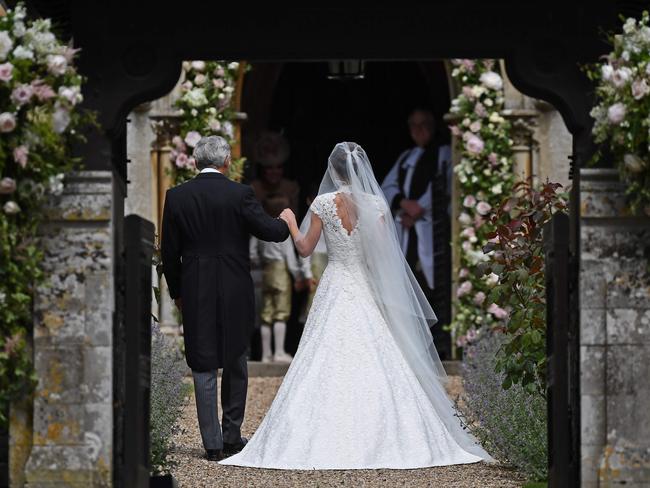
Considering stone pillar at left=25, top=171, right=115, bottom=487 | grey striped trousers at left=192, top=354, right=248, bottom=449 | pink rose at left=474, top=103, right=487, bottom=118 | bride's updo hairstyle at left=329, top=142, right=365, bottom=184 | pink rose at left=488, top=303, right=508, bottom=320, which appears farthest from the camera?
pink rose at left=474, top=103, right=487, bottom=118

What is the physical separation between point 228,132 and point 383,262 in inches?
189

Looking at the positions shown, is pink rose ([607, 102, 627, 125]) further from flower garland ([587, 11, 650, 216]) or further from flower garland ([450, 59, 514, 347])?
flower garland ([450, 59, 514, 347])

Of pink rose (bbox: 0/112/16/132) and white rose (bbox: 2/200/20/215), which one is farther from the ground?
pink rose (bbox: 0/112/16/132)

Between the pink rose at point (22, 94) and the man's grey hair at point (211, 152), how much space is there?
296cm

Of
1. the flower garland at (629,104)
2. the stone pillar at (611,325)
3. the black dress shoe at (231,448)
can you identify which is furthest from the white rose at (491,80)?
the flower garland at (629,104)

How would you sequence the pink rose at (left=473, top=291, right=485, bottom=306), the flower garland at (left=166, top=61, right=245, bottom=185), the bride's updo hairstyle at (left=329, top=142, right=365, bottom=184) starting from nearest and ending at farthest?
the bride's updo hairstyle at (left=329, top=142, right=365, bottom=184) < the pink rose at (left=473, top=291, right=485, bottom=306) < the flower garland at (left=166, top=61, right=245, bottom=185)

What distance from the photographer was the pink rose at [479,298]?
46.8 feet

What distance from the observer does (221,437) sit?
967 cm

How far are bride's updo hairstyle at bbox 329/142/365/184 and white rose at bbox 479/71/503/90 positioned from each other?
14.9ft

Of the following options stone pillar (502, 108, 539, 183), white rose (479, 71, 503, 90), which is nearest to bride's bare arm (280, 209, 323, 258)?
white rose (479, 71, 503, 90)

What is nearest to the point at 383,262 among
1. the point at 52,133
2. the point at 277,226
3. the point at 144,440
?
the point at 277,226

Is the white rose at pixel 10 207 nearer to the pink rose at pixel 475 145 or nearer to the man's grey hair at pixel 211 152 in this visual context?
the man's grey hair at pixel 211 152

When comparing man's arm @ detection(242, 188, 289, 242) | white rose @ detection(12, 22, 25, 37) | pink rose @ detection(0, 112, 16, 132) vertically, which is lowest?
man's arm @ detection(242, 188, 289, 242)

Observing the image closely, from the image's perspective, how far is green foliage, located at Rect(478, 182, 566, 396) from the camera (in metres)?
8.99
